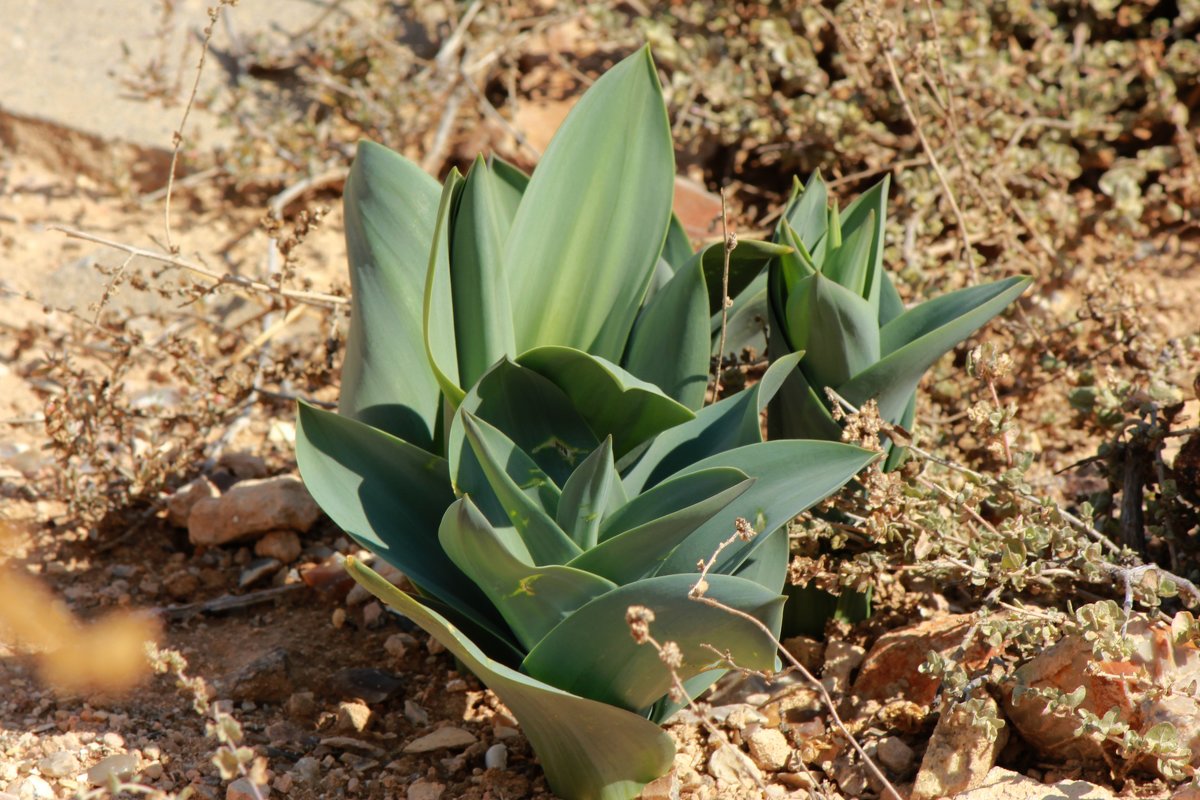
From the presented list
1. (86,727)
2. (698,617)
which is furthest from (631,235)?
(86,727)

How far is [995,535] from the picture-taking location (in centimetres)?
185

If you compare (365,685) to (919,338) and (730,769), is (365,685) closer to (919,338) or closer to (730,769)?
(730,769)

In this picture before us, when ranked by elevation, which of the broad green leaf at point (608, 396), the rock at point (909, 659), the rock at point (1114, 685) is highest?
the broad green leaf at point (608, 396)

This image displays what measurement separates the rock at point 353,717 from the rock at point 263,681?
0.14 metres

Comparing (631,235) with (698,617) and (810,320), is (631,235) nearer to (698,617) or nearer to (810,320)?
(810,320)

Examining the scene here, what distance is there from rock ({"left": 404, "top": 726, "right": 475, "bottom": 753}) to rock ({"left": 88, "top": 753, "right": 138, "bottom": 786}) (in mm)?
428

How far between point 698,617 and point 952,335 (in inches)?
25.0

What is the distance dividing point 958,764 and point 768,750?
0.31 metres

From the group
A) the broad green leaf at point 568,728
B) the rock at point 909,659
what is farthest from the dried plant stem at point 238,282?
the rock at point 909,659

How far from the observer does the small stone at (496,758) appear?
191cm

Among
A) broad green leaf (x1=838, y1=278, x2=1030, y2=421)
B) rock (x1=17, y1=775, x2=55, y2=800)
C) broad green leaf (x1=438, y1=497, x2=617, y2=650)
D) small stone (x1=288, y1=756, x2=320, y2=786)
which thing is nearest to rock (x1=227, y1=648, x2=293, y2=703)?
small stone (x1=288, y1=756, x2=320, y2=786)

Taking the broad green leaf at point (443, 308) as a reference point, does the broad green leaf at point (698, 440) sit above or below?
below

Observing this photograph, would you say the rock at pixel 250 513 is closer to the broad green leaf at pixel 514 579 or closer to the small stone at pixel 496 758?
the small stone at pixel 496 758

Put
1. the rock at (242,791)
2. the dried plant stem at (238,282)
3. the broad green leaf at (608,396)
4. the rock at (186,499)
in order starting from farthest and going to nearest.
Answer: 1. the rock at (186,499)
2. the dried plant stem at (238,282)
3. the rock at (242,791)
4. the broad green leaf at (608,396)
